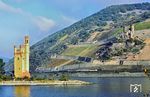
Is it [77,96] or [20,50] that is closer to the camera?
[77,96]

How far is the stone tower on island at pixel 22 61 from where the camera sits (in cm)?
15388

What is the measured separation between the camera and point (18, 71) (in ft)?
505

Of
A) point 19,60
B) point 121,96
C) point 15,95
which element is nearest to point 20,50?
point 19,60

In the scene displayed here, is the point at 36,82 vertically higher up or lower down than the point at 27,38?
lower down

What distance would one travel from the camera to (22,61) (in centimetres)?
15538

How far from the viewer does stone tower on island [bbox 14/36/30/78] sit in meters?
154

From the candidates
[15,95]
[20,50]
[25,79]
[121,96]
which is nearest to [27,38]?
[20,50]

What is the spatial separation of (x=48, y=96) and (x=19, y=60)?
5194 centimetres

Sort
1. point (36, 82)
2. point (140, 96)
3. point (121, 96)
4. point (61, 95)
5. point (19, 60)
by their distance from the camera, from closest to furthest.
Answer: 1. point (140, 96)
2. point (121, 96)
3. point (61, 95)
4. point (36, 82)
5. point (19, 60)

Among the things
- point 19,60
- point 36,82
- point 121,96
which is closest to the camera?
point 121,96

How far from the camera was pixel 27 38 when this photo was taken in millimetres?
161875

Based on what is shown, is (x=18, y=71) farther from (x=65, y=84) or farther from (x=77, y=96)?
(x=77, y=96)

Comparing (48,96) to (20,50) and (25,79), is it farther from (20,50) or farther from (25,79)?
(20,50)

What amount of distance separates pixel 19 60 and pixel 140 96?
66545 millimetres
